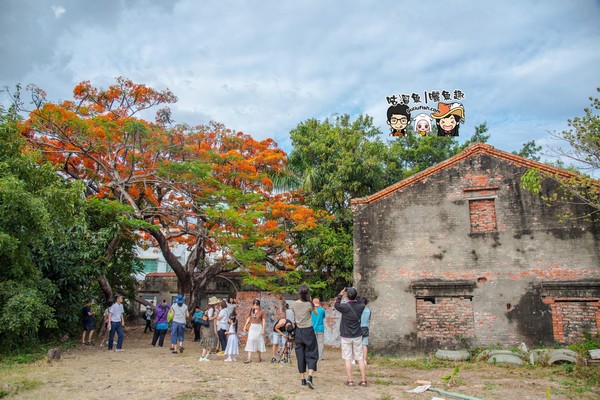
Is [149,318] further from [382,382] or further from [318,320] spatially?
[382,382]

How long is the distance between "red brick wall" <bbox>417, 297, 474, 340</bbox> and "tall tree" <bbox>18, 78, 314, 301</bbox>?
5.66 m

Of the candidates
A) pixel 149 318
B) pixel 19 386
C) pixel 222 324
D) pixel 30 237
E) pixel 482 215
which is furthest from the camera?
pixel 149 318

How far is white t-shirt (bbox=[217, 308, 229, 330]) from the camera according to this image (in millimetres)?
11625

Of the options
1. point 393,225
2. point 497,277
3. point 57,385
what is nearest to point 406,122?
point 393,225

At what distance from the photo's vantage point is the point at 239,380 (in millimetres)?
8078

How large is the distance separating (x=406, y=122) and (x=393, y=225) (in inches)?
364

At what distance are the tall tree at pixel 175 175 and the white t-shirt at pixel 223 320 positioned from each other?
3.86 m

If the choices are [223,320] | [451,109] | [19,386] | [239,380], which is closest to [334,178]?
[451,109]

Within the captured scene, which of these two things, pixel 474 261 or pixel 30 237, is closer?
pixel 30 237

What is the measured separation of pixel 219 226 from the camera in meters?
16.8

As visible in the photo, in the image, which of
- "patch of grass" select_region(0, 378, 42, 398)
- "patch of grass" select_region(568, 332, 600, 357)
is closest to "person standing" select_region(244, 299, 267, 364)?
"patch of grass" select_region(0, 378, 42, 398)

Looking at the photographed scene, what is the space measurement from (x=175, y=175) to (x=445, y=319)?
997 cm

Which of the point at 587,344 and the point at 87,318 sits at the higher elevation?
the point at 87,318

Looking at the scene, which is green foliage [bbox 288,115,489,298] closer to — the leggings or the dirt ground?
the dirt ground
